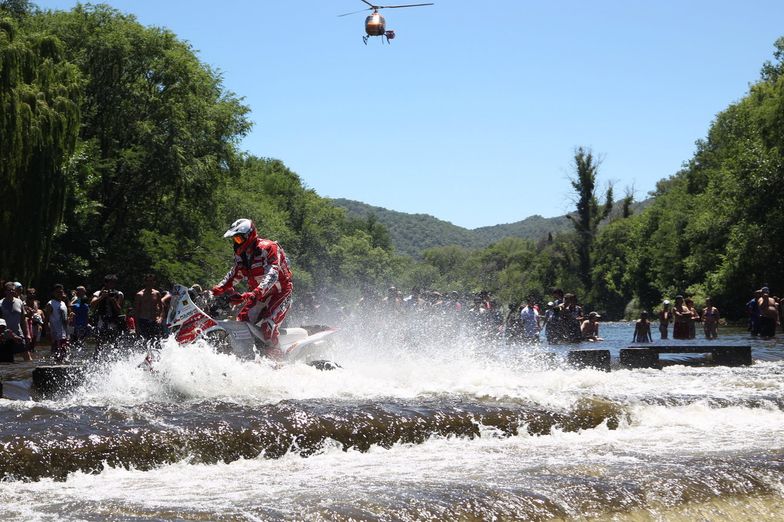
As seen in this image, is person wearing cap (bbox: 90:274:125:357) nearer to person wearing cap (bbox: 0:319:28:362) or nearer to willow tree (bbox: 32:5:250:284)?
person wearing cap (bbox: 0:319:28:362)

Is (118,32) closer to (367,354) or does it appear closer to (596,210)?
(367,354)

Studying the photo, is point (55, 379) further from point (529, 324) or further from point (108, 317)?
point (529, 324)

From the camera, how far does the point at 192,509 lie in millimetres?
7590

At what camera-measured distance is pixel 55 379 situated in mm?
13117

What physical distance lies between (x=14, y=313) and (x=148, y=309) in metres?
2.74

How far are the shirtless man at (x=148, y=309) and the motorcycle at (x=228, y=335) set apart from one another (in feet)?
19.6

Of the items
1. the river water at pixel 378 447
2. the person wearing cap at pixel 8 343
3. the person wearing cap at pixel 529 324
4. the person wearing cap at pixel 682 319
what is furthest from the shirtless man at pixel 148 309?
the person wearing cap at pixel 682 319

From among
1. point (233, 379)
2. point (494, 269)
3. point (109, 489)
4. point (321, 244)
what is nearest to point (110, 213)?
point (233, 379)

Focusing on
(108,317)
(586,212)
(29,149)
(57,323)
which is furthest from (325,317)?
(586,212)

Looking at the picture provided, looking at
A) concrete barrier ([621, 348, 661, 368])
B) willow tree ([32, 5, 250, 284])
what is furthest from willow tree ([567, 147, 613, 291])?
concrete barrier ([621, 348, 661, 368])

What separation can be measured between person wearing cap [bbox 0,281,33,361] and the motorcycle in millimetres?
7823

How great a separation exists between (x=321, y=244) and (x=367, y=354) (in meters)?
83.7

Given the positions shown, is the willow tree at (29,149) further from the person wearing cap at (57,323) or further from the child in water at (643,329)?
the child in water at (643,329)

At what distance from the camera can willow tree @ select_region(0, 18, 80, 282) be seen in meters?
28.4
